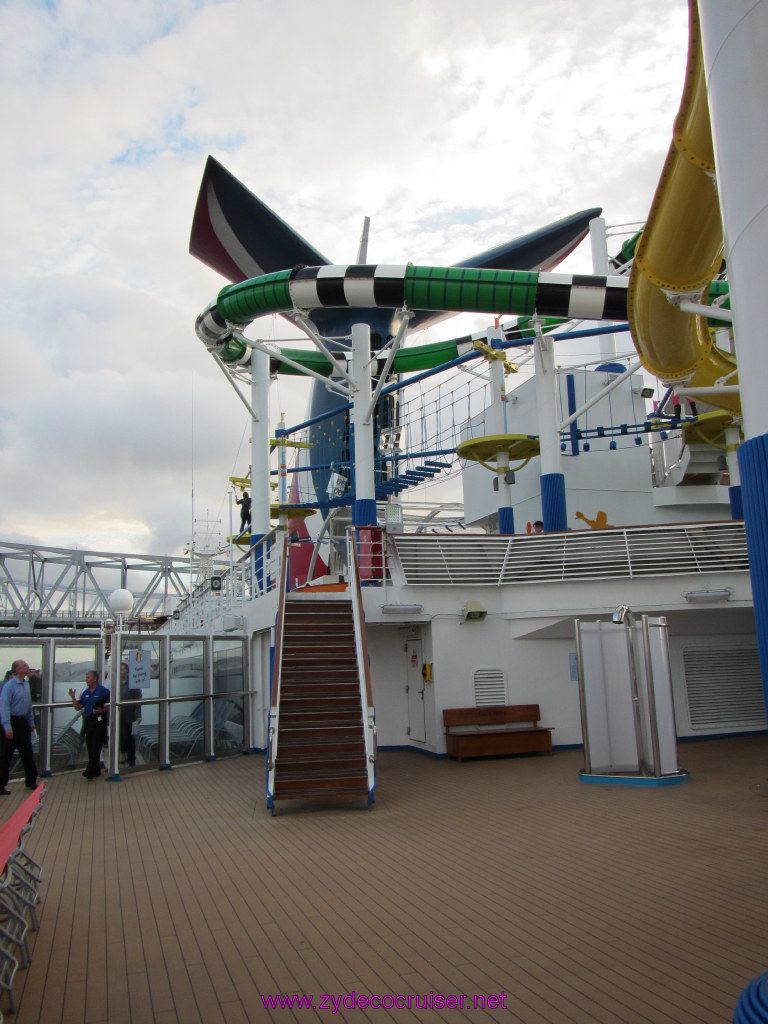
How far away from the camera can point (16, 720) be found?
999 cm

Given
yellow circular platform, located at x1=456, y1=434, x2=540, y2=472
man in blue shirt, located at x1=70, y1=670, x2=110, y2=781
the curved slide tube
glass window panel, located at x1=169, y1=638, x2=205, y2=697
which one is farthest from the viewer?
yellow circular platform, located at x1=456, y1=434, x2=540, y2=472

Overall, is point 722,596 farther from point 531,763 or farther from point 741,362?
point 741,362

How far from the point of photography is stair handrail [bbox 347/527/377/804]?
29.5 ft

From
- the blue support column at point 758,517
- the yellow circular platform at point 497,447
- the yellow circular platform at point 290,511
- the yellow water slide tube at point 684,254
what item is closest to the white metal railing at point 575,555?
the yellow water slide tube at point 684,254

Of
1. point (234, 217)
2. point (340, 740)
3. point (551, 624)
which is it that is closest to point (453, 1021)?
point (340, 740)

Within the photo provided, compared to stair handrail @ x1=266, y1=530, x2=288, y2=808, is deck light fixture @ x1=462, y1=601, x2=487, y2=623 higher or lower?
higher

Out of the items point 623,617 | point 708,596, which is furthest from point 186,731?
point 708,596

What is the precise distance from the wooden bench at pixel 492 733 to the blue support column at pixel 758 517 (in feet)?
26.5

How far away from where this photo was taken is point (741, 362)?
4496mm

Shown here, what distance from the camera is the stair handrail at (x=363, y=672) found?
29.5 feet

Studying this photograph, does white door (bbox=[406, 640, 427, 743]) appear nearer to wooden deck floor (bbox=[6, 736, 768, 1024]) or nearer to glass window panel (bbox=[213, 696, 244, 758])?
glass window panel (bbox=[213, 696, 244, 758])

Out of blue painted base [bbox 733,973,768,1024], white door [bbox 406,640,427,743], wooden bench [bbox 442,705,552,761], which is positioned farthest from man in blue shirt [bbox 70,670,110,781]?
blue painted base [bbox 733,973,768,1024]

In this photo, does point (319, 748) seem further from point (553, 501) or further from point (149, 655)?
point (553, 501)

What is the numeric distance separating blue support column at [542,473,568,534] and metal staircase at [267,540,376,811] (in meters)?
6.62
